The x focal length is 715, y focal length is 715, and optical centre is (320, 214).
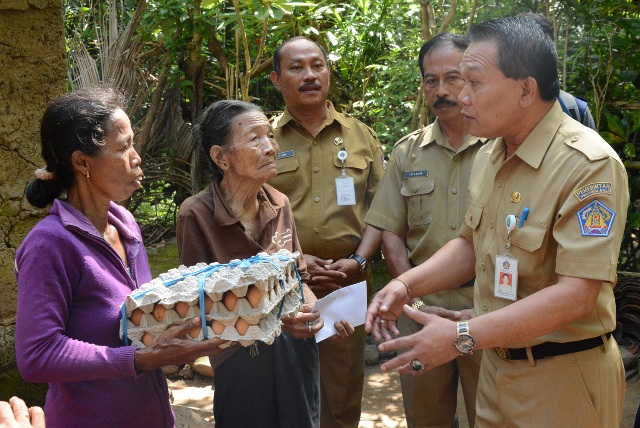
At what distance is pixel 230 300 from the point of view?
2.29 meters

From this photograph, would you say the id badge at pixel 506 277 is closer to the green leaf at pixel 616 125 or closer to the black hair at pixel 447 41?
the black hair at pixel 447 41

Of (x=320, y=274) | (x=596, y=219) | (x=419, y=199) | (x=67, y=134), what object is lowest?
(x=320, y=274)

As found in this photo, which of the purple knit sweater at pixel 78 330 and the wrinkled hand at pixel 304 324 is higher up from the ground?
the purple knit sweater at pixel 78 330

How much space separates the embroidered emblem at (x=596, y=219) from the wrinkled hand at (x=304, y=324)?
118 centimetres

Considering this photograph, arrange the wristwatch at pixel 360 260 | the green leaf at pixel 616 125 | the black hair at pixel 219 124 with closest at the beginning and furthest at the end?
the black hair at pixel 219 124
the wristwatch at pixel 360 260
the green leaf at pixel 616 125

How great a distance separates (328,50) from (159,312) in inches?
184

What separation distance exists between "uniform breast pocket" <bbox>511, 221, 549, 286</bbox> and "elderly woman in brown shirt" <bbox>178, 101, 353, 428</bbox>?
92 cm

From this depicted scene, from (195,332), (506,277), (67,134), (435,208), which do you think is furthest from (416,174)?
(67,134)

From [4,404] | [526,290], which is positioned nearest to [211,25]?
[526,290]

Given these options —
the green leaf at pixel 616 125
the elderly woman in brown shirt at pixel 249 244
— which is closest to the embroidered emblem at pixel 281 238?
the elderly woman in brown shirt at pixel 249 244

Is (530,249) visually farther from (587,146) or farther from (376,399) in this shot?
(376,399)

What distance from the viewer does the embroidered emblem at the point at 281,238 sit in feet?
10.2

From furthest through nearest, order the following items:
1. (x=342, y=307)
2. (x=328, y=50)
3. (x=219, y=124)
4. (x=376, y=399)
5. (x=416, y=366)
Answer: (x=328, y=50) < (x=376, y=399) < (x=219, y=124) < (x=342, y=307) < (x=416, y=366)

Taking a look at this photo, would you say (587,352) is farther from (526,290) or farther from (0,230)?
(0,230)
